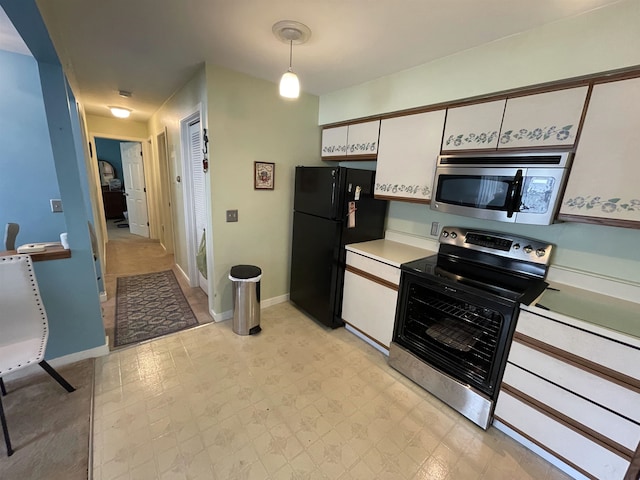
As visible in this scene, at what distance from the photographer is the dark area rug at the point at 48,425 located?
52.6 inches

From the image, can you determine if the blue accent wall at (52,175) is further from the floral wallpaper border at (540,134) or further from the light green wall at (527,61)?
the floral wallpaper border at (540,134)

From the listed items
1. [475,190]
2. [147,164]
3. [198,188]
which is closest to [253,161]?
[198,188]

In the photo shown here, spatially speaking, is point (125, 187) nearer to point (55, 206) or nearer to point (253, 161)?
point (55, 206)

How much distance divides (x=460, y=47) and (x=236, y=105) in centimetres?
184

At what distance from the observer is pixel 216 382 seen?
6.46 ft

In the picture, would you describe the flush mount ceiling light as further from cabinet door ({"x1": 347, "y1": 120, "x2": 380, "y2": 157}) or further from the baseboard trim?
the baseboard trim

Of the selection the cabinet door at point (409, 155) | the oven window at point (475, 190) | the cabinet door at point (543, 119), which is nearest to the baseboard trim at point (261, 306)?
the cabinet door at point (409, 155)

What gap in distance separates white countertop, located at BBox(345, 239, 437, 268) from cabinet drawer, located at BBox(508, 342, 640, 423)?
92 cm

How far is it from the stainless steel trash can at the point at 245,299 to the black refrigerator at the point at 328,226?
57 centimetres

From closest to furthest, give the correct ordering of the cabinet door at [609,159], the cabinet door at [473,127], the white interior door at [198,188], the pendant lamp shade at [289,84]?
the cabinet door at [609,159] → the pendant lamp shade at [289,84] → the cabinet door at [473,127] → the white interior door at [198,188]

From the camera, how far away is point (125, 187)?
6156 mm

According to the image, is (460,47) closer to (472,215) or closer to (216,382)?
(472,215)

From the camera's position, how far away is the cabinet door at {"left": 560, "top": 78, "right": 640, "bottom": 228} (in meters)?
1.31

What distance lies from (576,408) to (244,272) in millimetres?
2422
